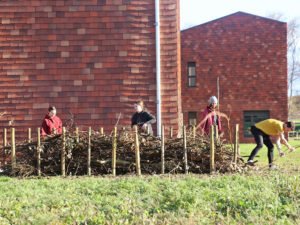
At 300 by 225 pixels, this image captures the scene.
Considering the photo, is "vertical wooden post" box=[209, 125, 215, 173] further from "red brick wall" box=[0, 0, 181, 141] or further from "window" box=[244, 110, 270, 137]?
"window" box=[244, 110, 270, 137]

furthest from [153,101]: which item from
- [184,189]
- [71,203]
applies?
[71,203]

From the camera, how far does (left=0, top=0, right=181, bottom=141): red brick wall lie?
394 inches

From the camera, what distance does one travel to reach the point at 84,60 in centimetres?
1008

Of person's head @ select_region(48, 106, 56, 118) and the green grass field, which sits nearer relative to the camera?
the green grass field

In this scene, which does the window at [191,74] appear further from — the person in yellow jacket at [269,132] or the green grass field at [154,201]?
the green grass field at [154,201]

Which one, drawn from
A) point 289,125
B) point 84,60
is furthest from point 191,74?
point 289,125

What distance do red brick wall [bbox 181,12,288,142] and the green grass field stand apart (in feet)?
57.5

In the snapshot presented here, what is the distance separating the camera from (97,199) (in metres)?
5.86

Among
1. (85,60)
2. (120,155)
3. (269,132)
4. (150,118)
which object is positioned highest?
(85,60)

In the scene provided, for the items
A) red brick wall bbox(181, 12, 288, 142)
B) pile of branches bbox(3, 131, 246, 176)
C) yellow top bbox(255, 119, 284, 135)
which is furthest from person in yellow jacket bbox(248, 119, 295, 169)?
red brick wall bbox(181, 12, 288, 142)

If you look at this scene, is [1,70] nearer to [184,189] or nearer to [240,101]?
[184,189]

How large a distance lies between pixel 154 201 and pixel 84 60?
524 cm

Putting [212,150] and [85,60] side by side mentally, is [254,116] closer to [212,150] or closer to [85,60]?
[85,60]

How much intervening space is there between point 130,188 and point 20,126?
4.64 m
